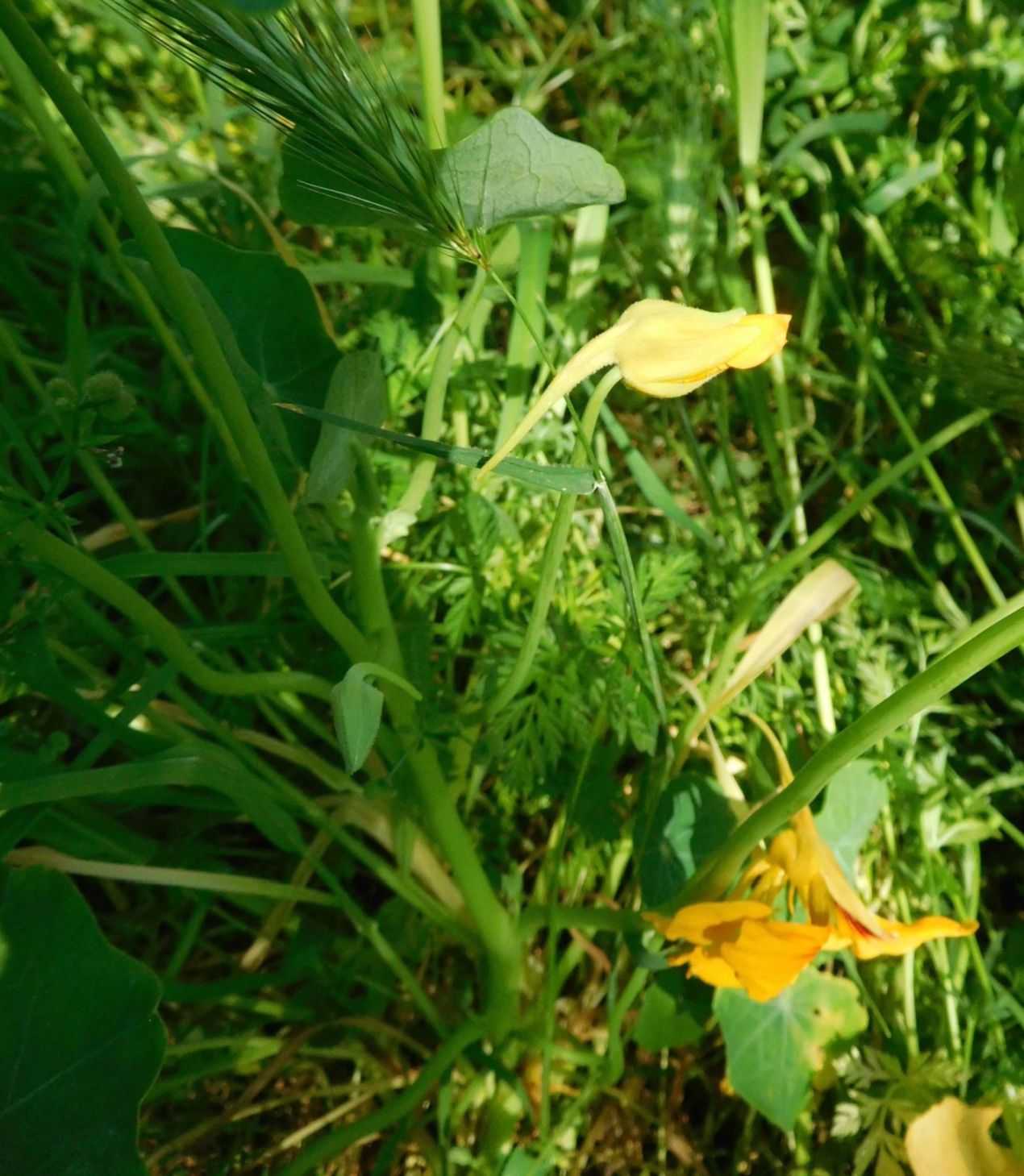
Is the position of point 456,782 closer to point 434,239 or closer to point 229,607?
point 229,607

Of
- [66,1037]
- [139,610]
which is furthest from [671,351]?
[66,1037]

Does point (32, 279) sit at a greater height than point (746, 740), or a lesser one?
greater

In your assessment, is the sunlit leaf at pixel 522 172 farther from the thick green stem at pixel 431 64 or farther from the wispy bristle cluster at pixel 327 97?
the thick green stem at pixel 431 64

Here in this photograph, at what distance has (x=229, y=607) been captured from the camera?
92 centimetres

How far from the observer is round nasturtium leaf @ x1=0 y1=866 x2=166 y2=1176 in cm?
63

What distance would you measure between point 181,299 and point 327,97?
0.43ft

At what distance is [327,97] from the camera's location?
49cm

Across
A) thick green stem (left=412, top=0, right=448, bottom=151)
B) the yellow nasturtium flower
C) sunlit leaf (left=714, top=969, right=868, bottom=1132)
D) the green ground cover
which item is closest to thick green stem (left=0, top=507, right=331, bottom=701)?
the green ground cover

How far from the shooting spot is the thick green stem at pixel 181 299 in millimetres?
394

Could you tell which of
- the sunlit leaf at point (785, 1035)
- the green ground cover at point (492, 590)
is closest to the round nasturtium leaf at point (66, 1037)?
the green ground cover at point (492, 590)

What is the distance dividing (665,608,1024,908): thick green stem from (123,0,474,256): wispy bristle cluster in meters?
0.33

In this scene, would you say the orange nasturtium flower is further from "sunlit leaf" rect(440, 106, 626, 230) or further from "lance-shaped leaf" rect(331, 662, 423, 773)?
"sunlit leaf" rect(440, 106, 626, 230)

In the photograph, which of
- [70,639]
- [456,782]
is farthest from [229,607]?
[456,782]

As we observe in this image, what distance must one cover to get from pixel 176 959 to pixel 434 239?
66cm
